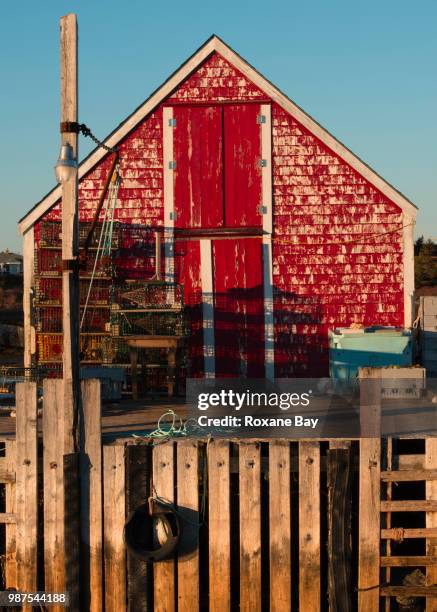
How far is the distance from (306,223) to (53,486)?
11.5m

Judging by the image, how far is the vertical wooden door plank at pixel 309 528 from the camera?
36.3ft

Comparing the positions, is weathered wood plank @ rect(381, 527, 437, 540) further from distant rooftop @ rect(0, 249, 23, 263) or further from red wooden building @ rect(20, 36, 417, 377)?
distant rooftop @ rect(0, 249, 23, 263)

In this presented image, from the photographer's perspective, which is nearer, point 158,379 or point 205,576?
point 205,576

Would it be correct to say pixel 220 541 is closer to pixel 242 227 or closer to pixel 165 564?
pixel 165 564

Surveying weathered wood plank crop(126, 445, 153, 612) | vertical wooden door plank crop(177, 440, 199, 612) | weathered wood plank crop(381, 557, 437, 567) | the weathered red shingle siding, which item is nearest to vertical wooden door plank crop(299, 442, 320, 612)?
weathered wood plank crop(381, 557, 437, 567)

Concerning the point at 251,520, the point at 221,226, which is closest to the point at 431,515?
the point at 251,520

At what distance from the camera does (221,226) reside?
2139 cm

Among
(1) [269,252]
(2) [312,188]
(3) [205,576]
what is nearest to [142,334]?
(1) [269,252]

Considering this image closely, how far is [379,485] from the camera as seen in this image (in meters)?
11.2

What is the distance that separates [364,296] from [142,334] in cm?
516

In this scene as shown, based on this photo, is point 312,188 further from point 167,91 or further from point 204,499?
point 204,499

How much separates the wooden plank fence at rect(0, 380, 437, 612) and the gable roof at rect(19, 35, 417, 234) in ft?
34.8

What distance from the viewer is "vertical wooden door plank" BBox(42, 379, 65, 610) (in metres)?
11.1

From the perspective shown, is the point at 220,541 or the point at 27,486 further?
the point at 27,486
